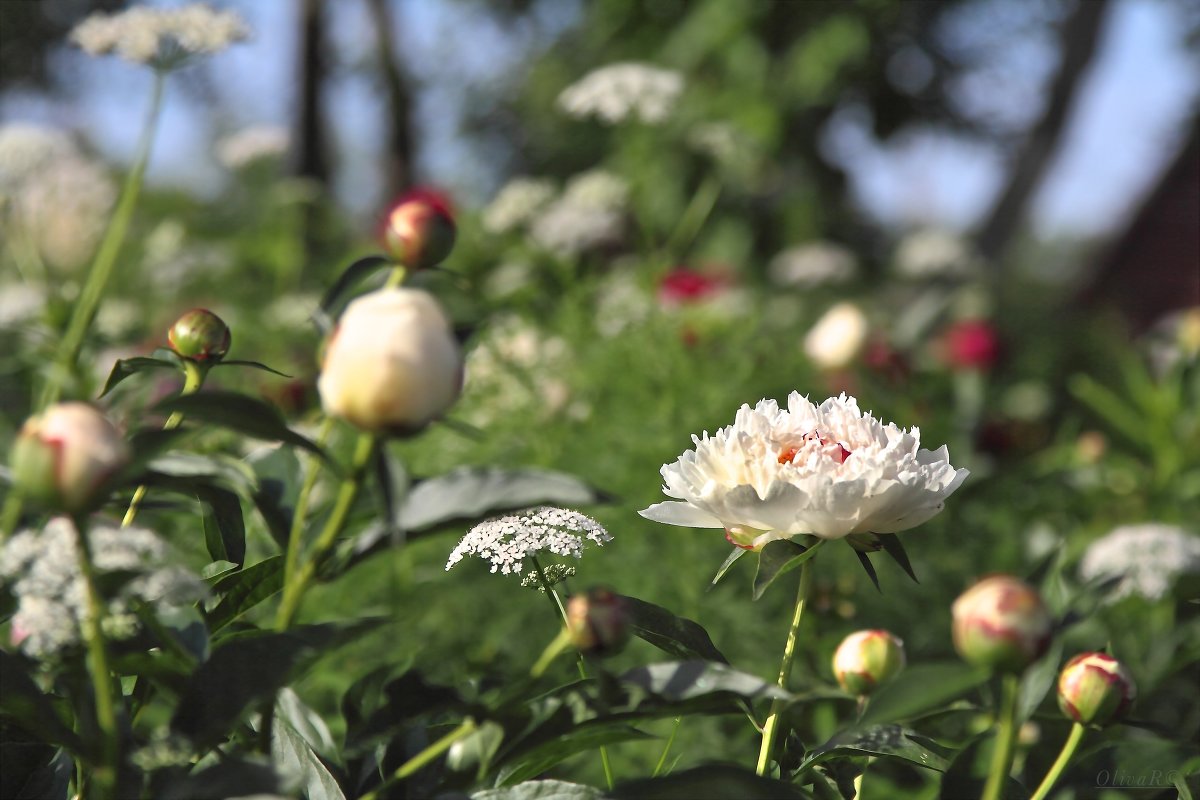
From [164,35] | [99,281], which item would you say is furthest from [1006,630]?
[164,35]

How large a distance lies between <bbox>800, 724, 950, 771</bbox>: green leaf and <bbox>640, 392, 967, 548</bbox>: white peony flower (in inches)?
3.1

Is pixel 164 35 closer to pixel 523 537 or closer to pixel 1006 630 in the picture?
pixel 523 537

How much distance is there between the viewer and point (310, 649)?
0.36m

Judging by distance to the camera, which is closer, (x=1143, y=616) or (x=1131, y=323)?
(x=1143, y=616)

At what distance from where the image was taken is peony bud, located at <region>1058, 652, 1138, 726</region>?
16.8 inches

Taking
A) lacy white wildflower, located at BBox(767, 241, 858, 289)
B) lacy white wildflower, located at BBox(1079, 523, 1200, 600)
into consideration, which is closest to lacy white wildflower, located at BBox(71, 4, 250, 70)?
lacy white wildflower, located at BBox(1079, 523, 1200, 600)

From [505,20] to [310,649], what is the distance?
4210mm

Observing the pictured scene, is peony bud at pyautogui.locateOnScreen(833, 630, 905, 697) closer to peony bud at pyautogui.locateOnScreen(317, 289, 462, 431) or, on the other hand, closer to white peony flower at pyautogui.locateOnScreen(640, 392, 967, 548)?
white peony flower at pyautogui.locateOnScreen(640, 392, 967, 548)

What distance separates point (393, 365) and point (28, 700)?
162 mm

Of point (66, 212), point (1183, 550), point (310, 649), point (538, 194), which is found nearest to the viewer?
point (310, 649)

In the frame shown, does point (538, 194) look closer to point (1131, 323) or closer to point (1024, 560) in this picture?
point (1024, 560)

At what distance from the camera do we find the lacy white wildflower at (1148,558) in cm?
95

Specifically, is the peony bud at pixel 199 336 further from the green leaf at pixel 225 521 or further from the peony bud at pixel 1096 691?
the peony bud at pixel 1096 691

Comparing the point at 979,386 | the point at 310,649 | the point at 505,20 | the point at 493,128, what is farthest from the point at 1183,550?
the point at 493,128
